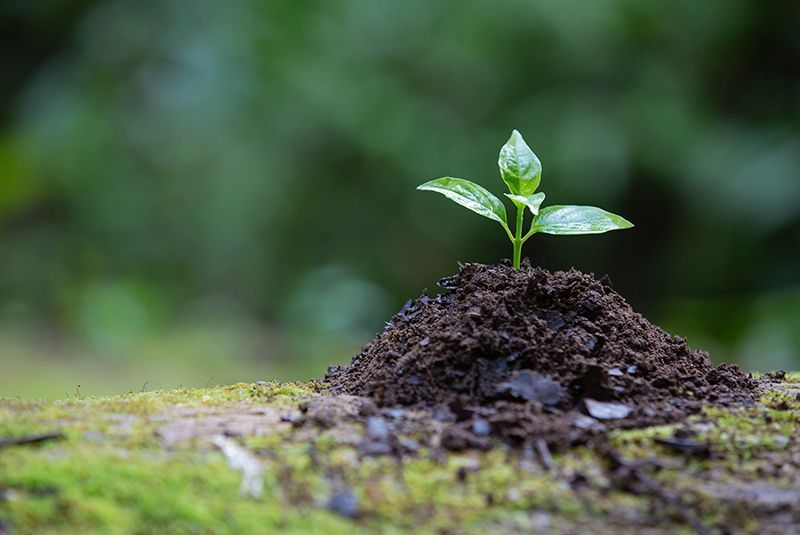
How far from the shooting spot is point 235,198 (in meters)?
6.79

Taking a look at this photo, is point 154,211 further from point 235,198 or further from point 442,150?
point 442,150

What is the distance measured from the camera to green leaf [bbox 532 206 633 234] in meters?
2.27

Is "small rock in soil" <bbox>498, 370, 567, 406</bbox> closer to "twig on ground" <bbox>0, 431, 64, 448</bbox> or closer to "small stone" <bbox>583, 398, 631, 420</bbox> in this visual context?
"small stone" <bbox>583, 398, 631, 420</bbox>

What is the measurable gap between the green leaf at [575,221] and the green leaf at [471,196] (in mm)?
119

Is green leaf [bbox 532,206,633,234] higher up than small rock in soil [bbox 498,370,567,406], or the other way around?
green leaf [bbox 532,206,633,234]

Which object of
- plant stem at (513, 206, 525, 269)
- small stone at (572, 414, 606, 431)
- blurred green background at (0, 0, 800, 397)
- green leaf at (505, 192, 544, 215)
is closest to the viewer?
small stone at (572, 414, 606, 431)

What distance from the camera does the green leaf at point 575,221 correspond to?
7.46ft

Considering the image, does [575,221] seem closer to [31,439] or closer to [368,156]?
[31,439]

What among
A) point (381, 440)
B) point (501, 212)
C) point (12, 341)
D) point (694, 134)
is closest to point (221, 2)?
point (12, 341)

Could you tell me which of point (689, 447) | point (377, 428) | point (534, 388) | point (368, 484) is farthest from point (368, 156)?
point (368, 484)

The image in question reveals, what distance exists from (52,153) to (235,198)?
157cm

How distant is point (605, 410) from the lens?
1.95 meters

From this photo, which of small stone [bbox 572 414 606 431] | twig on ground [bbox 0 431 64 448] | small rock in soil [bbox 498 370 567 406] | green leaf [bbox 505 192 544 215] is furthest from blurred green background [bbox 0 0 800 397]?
twig on ground [bbox 0 431 64 448]

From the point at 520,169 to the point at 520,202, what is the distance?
0.16 metres
